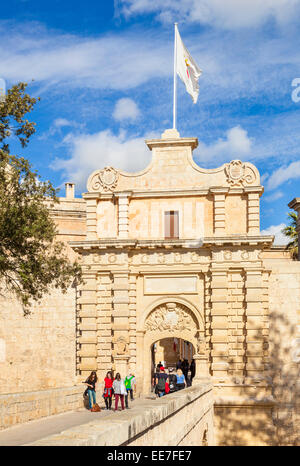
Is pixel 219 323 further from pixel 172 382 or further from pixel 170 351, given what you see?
pixel 170 351

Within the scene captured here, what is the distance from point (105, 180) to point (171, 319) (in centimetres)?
680

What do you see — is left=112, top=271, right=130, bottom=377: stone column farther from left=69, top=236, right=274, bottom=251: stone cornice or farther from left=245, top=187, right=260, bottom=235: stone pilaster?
left=245, top=187, right=260, bottom=235: stone pilaster

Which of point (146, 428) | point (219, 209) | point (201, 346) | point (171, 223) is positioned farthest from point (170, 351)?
point (146, 428)

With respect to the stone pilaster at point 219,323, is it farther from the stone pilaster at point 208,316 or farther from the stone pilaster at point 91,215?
the stone pilaster at point 91,215

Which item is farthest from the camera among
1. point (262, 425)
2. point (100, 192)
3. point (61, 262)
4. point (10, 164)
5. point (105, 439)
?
point (100, 192)

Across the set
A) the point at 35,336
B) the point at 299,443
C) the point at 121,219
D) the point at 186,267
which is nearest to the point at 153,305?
the point at 186,267

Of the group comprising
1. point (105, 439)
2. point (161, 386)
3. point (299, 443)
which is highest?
point (105, 439)

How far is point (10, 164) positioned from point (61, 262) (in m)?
3.74

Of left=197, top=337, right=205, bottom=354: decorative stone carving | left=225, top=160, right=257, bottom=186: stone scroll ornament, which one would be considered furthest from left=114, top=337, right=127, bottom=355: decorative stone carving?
left=225, top=160, right=257, bottom=186: stone scroll ornament

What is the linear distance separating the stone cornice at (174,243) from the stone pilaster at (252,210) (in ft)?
2.21

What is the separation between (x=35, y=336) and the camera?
1209 inches

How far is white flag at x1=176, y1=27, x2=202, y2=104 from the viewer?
3111 centimetres

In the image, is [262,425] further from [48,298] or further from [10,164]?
[10,164]

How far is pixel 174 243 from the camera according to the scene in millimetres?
28109
